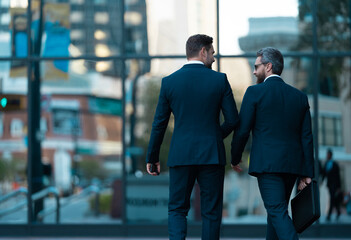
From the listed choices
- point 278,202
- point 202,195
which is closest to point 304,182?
point 278,202

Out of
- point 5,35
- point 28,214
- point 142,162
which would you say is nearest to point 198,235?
point 142,162

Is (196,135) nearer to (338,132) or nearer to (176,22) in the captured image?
(338,132)

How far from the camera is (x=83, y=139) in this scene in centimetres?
862

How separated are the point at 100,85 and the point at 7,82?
1.35 m

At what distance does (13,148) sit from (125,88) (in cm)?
190

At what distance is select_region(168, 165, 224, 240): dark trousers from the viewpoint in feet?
13.7

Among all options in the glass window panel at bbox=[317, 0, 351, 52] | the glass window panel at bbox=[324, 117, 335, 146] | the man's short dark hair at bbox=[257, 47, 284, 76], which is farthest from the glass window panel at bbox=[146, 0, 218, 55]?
the man's short dark hair at bbox=[257, 47, 284, 76]

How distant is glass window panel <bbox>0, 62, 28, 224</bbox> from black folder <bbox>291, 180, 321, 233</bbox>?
4.73 meters

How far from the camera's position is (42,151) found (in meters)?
8.29

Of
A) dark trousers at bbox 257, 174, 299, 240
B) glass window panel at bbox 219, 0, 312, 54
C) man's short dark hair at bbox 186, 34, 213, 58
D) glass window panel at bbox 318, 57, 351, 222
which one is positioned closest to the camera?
dark trousers at bbox 257, 174, 299, 240

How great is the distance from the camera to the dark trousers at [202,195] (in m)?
4.18

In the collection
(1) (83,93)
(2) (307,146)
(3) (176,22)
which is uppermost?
(3) (176,22)

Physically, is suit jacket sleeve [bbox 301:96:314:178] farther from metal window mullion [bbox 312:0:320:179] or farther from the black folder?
metal window mullion [bbox 312:0:320:179]

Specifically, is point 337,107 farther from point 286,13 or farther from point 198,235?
point 198,235
